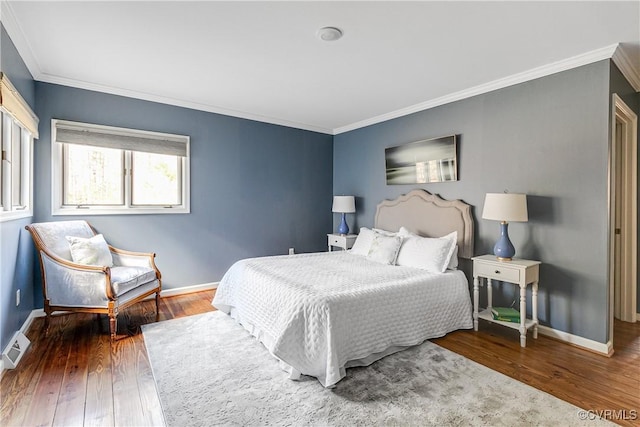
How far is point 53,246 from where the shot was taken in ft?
10.0

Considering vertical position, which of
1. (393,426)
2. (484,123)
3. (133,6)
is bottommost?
(393,426)

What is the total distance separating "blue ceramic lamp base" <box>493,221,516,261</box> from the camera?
3.03m

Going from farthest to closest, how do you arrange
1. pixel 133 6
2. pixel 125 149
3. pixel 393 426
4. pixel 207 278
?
pixel 207 278, pixel 125 149, pixel 133 6, pixel 393 426

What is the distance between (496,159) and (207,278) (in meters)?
3.84

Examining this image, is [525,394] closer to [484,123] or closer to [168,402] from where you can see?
[168,402]

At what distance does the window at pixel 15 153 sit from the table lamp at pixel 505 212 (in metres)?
3.86

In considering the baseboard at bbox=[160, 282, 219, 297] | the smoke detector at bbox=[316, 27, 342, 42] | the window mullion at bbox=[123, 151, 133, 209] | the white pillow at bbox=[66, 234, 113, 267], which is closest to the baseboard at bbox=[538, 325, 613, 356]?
the smoke detector at bbox=[316, 27, 342, 42]

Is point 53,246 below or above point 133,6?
below

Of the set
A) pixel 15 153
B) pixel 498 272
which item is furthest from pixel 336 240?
pixel 15 153

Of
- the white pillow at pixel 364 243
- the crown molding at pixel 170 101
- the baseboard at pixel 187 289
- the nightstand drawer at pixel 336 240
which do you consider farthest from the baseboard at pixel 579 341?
the crown molding at pixel 170 101

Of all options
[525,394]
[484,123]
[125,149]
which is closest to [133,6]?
[125,149]

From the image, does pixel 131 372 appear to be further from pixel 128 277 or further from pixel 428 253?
pixel 428 253

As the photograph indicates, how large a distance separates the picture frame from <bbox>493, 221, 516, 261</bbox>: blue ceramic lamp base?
0.92 m

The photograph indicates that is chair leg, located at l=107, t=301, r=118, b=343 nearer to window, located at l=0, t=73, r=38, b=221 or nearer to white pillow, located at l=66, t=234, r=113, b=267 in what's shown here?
white pillow, located at l=66, t=234, r=113, b=267
